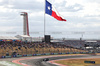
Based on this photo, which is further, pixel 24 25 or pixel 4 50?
pixel 24 25

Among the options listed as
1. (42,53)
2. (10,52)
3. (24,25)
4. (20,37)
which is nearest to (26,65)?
(10,52)

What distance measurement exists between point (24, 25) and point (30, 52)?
6509 centimetres

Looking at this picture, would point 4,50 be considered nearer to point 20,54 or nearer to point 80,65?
point 20,54

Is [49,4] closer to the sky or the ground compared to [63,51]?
closer to the sky

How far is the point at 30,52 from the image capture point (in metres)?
68.6

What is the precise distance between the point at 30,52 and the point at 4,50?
999 cm

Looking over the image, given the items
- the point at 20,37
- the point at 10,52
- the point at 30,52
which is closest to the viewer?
the point at 10,52

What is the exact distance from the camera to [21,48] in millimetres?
71125

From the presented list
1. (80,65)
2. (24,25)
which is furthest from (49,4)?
(24,25)

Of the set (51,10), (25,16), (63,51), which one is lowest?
(63,51)

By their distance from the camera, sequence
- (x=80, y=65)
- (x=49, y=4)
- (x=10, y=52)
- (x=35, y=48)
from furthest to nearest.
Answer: (x=35, y=48)
(x=10, y=52)
(x=80, y=65)
(x=49, y=4)

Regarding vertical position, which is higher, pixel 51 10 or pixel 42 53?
pixel 51 10

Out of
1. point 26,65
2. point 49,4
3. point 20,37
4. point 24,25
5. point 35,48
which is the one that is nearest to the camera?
point 49,4

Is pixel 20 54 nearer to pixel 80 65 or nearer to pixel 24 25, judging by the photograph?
pixel 80 65
